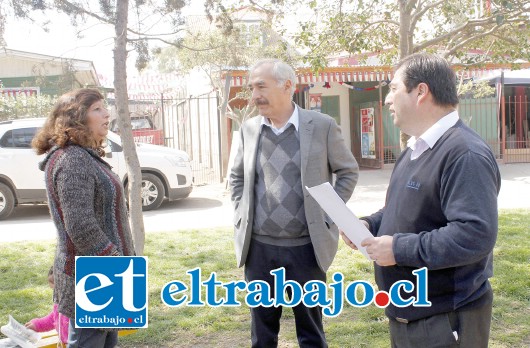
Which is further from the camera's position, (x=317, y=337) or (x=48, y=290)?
(x=48, y=290)

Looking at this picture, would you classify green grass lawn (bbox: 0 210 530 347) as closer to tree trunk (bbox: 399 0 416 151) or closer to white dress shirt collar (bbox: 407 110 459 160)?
tree trunk (bbox: 399 0 416 151)

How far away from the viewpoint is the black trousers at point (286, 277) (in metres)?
3.52

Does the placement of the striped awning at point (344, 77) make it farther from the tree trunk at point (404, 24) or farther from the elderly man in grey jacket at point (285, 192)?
the elderly man in grey jacket at point (285, 192)

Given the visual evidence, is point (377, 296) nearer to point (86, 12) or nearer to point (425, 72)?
point (425, 72)

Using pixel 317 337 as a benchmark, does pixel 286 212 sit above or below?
above

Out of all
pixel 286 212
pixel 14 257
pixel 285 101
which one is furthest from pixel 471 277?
pixel 14 257

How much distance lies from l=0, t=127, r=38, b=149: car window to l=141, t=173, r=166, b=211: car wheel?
2279mm

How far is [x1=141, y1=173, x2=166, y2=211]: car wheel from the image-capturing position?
1156cm

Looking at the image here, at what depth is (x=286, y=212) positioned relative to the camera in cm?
348

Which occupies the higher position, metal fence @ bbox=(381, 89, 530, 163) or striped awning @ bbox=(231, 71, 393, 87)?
striped awning @ bbox=(231, 71, 393, 87)

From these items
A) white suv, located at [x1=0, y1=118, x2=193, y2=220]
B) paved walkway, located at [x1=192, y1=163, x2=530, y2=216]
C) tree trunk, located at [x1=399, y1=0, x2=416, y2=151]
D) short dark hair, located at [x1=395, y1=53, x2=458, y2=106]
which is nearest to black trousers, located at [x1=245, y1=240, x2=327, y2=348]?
→ short dark hair, located at [x1=395, y1=53, x2=458, y2=106]

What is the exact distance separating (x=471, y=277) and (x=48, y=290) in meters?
4.68

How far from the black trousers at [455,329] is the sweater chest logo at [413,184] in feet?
1.62

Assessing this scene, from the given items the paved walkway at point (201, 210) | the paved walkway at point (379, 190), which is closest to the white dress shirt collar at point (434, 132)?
the paved walkway at point (201, 210)
